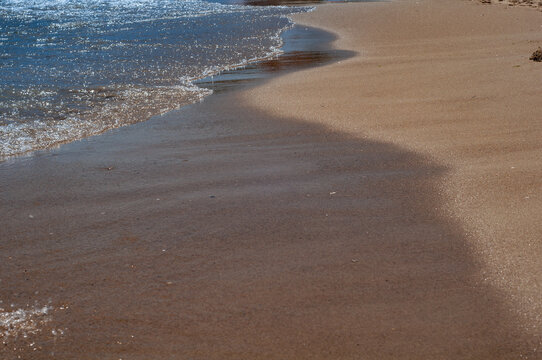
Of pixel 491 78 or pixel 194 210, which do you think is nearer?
pixel 194 210

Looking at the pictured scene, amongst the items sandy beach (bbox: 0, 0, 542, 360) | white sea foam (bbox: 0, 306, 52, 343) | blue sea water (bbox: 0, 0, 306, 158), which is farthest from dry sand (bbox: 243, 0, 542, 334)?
white sea foam (bbox: 0, 306, 52, 343)

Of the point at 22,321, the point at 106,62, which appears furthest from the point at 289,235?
the point at 106,62

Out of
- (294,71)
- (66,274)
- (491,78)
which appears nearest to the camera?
(66,274)

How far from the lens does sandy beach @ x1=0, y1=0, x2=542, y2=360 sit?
304cm

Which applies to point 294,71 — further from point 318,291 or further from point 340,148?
point 318,291

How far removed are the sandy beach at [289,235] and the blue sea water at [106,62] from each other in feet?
2.90

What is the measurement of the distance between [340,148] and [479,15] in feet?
46.9

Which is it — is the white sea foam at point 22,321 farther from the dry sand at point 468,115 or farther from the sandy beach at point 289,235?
the dry sand at point 468,115

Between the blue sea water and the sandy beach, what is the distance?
2.90 ft

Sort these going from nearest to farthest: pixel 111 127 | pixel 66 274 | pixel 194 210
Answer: pixel 66 274 → pixel 194 210 → pixel 111 127

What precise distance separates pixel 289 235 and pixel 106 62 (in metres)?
8.98

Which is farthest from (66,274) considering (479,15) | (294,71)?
(479,15)

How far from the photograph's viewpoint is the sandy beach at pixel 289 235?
304 cm

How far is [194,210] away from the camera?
4492mm
